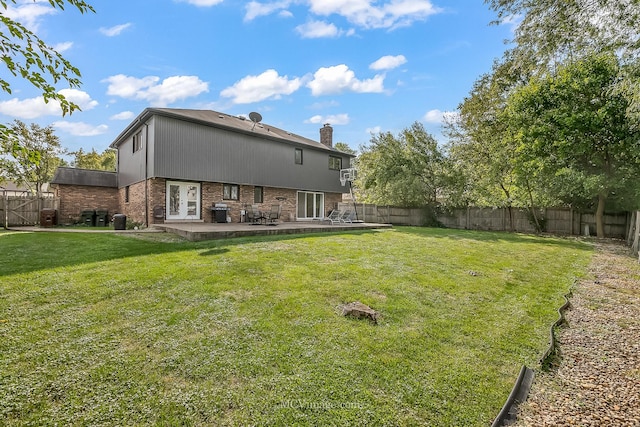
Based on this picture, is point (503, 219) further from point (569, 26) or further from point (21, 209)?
point (21, 209)

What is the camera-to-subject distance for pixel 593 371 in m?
3.04

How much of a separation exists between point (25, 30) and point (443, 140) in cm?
2035

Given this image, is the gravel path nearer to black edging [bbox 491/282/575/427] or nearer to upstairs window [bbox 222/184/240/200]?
black edging [bbox 491/282/575/427]

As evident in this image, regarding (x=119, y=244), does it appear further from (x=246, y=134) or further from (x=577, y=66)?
(x=577, y=66)

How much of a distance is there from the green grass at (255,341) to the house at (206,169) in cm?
667

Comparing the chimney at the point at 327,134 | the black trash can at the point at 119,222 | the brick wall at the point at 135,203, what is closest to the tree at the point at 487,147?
the chimney at the point at 327,134

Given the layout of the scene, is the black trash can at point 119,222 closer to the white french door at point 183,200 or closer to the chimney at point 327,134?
the white french door at point 183,200

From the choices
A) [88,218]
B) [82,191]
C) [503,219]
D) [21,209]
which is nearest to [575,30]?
[503,219]

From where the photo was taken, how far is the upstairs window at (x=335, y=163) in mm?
19009

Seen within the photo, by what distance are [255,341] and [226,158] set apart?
11.9 meters

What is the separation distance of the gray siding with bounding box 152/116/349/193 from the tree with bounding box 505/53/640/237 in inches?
393

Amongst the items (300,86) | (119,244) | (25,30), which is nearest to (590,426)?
(25,30)

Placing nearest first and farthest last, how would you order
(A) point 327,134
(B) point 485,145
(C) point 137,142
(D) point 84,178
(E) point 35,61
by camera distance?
1. (E) point 35,61
2. (C) point 137,142
3. (D) point 84,178
4. (B) point 485,145
5. (A) point 327,134

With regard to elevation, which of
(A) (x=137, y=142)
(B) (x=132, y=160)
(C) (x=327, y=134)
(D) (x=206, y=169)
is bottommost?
(D) (x=206, y=169)
